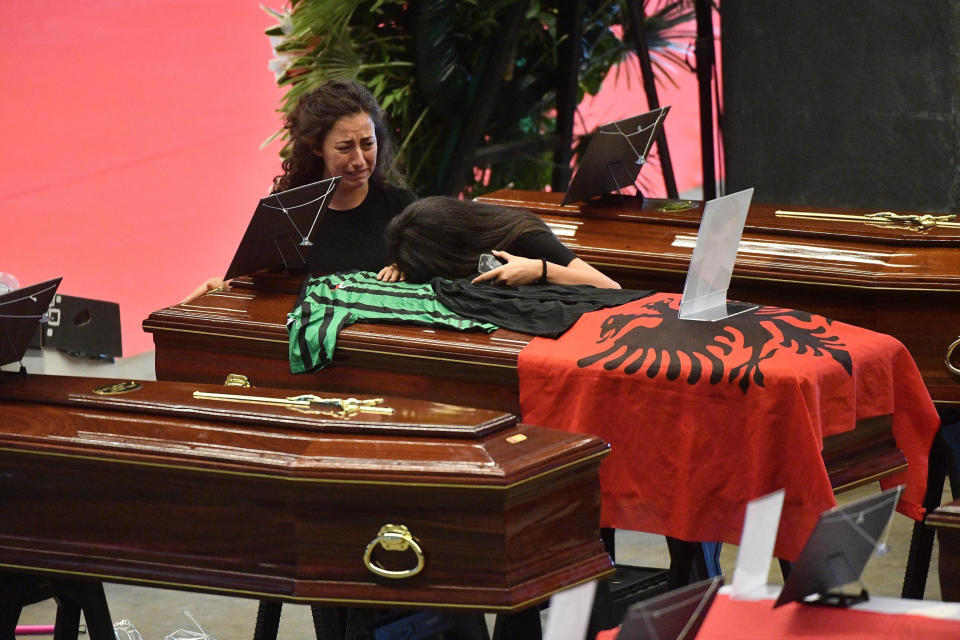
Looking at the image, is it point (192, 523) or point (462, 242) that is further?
point (462, 242)

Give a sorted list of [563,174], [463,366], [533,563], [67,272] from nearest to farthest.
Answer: [533,563], [463,366], [67,272], [563,174]

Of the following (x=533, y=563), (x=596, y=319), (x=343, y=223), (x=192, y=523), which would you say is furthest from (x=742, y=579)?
(x=343, y=223)

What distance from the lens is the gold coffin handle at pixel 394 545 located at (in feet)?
7.20

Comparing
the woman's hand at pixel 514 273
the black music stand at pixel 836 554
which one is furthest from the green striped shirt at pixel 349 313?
the black music stand at pixel 836 554

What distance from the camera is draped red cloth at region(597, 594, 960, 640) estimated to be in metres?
1.58

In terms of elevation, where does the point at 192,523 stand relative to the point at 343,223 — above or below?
below

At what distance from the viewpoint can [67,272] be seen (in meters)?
5.94

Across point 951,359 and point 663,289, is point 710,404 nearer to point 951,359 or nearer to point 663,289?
point 951,359

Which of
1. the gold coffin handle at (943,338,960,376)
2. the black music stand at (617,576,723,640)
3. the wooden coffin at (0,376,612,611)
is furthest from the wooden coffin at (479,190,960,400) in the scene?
the black music stand at (617,576,723,640)

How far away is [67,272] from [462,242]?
309 cm

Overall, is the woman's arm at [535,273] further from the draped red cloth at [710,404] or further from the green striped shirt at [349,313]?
the draped red cloth at [710,404]

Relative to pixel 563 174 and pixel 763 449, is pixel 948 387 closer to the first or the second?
pixel 763 449

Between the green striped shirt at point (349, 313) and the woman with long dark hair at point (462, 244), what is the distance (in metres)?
0.08

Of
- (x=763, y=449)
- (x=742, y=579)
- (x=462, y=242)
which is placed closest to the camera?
(x=742, y=579)
